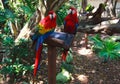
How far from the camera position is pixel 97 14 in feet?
9.71

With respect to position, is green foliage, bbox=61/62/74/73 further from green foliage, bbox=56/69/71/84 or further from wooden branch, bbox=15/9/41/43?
wooden branch, bbox=15/9/41/43

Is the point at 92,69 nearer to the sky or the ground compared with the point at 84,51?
nearer to the ground

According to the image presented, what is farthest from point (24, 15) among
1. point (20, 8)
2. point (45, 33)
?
point (45, 33)

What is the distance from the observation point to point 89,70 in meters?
4.43

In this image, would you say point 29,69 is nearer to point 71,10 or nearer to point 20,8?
point 20,8

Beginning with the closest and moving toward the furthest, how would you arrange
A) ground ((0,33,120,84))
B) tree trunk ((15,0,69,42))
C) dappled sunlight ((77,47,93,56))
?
tree trunk ((15,0,69,42))
ground ((0,33,120,84))
dappled sunlight ((77,47,93,56))

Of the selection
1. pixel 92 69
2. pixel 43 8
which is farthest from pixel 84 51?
pixel 43 8

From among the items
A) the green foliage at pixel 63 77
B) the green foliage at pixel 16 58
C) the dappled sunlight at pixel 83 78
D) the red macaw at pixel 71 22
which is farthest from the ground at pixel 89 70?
the red macaw at pixel 71 22

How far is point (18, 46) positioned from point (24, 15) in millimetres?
745

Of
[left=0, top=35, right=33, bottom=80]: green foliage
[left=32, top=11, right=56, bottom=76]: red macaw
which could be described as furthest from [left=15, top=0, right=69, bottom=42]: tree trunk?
[left=32, top=11, right=56, bottom=76]: red macaw

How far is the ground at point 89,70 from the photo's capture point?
4.04 m

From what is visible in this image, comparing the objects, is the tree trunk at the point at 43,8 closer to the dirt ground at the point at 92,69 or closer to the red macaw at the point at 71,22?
the red macaw at the point at 71,22

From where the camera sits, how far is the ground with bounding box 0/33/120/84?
4.04 m

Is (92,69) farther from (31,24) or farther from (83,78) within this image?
(31,24)
